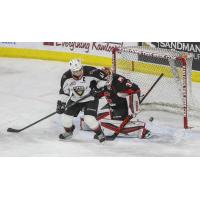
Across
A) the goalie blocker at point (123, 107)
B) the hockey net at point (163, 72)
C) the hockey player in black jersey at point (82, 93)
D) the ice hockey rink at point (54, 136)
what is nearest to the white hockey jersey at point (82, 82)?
the hockey player in black jersey at point (82, 93)

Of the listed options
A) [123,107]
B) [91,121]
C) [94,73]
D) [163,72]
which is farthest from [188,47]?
[91,121]

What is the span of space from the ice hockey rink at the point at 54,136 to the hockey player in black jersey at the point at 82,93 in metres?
0.22

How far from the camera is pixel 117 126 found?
5719 mm

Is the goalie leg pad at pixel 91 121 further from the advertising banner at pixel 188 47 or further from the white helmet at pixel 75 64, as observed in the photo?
the advertising banner at pixel 188 47

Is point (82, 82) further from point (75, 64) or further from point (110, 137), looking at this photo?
point (110, 137)

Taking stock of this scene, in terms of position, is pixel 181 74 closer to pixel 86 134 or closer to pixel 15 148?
pixel 86 134

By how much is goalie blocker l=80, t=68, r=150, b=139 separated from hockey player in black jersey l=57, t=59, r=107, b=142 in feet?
0.51

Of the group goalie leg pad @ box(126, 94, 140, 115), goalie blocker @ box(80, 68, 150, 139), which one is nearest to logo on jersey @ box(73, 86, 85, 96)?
goalie blocker @ box(80, 68, 150, 139)

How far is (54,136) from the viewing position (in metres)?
5.76

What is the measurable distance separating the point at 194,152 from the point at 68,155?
4.08 ft

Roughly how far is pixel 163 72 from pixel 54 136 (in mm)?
1790

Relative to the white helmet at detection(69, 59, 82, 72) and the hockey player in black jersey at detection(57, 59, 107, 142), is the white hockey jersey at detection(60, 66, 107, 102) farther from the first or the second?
the white helmet at detection(69, 59, 82, 72)
